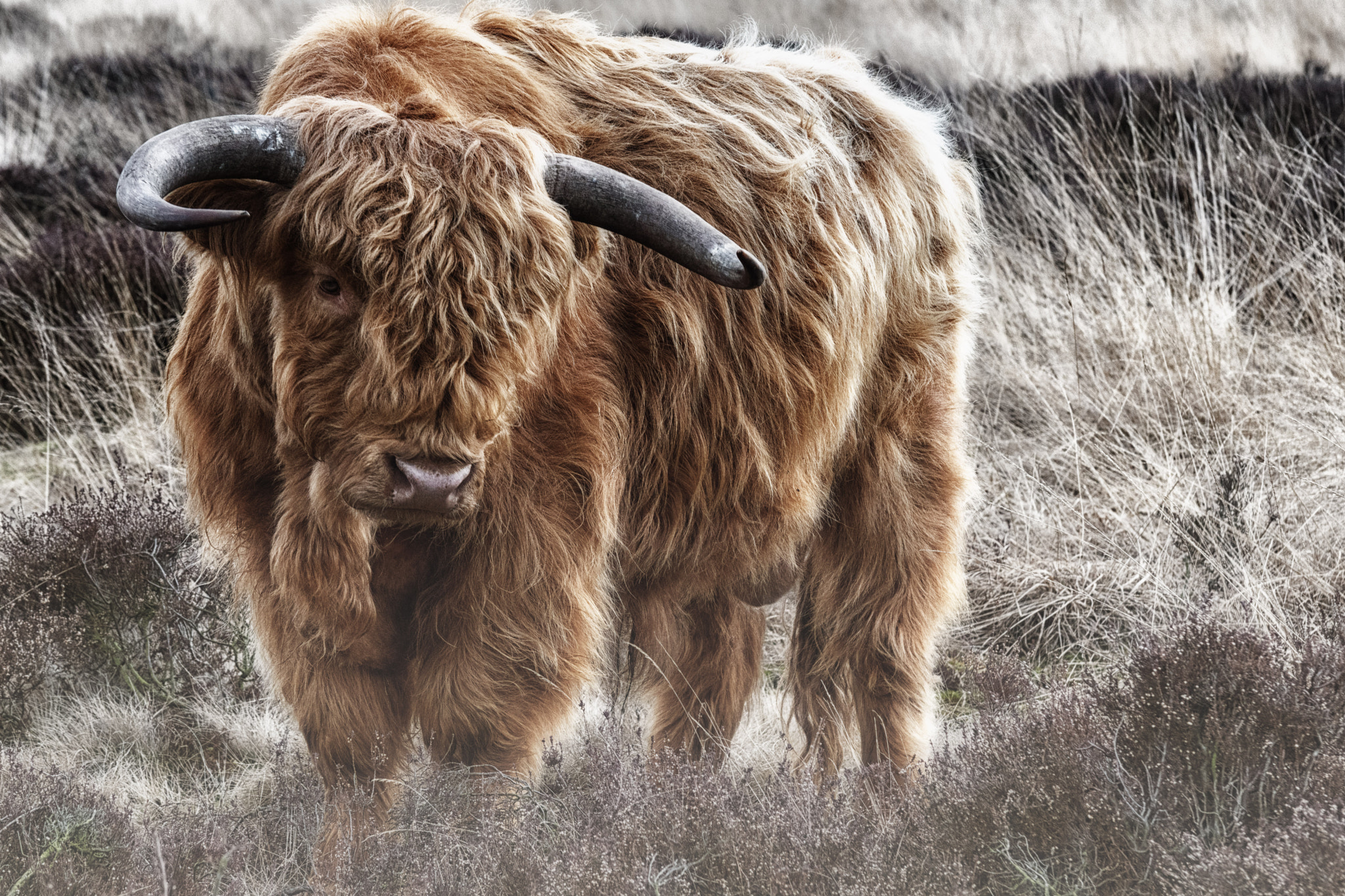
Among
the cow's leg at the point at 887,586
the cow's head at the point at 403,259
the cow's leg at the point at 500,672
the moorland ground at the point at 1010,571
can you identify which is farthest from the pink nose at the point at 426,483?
the cow's leg at the point at 887,586

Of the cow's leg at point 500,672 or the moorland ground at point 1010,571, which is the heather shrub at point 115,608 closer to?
the moorland ground at point 1010,571

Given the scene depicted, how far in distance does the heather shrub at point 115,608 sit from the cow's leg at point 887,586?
6.38 feet

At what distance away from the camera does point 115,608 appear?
387 cm

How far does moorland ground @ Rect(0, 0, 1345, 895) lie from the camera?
7.77ft

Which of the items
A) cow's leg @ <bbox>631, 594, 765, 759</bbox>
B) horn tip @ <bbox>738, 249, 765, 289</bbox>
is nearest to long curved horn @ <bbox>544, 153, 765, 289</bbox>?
horn tip @ <bbox>738, 249, 765, 289</bbox>

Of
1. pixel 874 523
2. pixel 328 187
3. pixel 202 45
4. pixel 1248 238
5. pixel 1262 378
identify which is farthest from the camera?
pixel 202 45

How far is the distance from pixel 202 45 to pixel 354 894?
934 centimetres

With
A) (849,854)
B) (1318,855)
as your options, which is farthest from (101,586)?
(1318,855)

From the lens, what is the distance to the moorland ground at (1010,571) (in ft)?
7.77

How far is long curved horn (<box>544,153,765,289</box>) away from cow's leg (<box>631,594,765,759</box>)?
166 centimetres

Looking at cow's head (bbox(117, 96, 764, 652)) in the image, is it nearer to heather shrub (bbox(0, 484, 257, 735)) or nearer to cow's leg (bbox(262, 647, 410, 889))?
cow's leg (bbox(262, 647, 410, 889))

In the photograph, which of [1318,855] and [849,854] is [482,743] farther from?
[1318,855]

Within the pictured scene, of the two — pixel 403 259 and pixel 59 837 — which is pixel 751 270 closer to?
pixel 403 259

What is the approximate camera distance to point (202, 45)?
10000 mm
